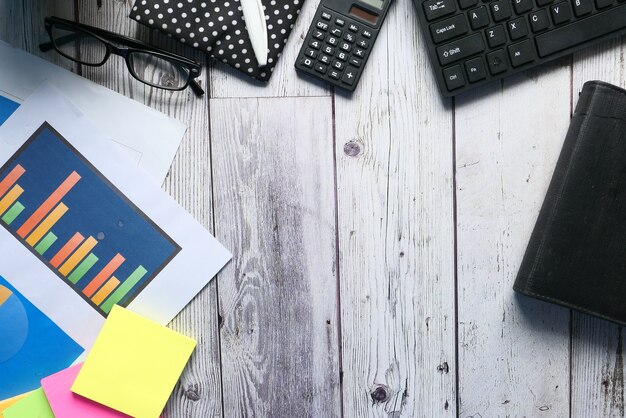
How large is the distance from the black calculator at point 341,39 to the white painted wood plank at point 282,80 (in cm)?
1

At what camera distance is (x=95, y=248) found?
2.33 feet

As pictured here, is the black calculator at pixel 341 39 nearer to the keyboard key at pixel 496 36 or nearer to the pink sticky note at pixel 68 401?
the keyboard key at pixel 496 36

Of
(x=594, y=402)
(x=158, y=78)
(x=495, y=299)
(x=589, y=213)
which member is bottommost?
(x=594, y=402)

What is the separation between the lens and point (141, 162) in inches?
27.8

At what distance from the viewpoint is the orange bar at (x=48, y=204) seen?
0.70 metres

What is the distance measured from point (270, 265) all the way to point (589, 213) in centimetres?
35

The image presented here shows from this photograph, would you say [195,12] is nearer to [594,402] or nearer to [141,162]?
[141,162]

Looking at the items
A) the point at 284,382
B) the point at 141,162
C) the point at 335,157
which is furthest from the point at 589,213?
the point at 141,162

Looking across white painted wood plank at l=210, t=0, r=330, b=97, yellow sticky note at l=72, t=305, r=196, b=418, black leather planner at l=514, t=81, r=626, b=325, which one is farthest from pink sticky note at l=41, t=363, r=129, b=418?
black leather planner at l=514, t=81, r=626, b=325

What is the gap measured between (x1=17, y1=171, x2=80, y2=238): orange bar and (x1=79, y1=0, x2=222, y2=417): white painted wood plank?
0.33ft

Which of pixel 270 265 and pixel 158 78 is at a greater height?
pixel 158 78

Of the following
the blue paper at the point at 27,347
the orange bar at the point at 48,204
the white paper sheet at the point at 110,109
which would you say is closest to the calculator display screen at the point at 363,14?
the white paper sheet at the point at 110,109

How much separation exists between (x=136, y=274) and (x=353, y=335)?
250 millimetres

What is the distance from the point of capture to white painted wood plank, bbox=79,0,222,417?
703 mm
